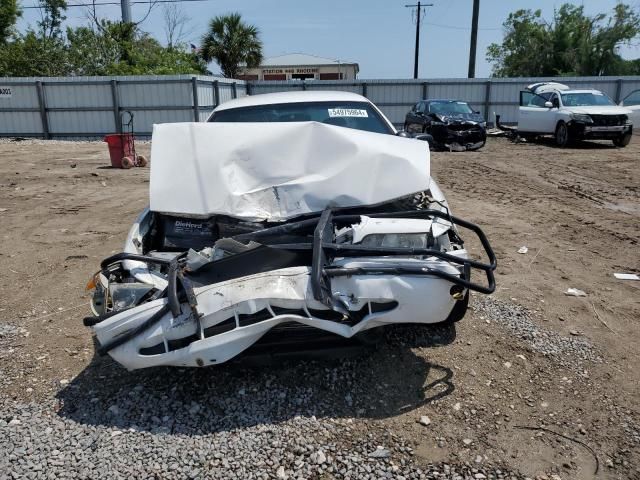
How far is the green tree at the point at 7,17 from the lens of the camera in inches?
1183

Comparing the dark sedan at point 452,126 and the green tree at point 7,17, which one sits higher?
the green tree at point 7,17

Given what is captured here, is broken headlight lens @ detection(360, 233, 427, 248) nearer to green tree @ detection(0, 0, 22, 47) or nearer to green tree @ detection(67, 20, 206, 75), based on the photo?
green tree @ detection(67, 20, 206, 75)

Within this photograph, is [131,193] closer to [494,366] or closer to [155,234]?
[155,234]

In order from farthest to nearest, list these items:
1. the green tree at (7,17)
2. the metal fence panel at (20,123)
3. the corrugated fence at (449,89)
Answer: the green tree at (7,17) < the corrugated fence at (449,89) < the metal fence panel at (20,123)

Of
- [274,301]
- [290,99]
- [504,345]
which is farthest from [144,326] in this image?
[290,99]

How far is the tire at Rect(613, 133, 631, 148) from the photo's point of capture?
1499 centimetres

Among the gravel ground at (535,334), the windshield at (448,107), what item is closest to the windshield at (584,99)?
the windshield at (448,107)

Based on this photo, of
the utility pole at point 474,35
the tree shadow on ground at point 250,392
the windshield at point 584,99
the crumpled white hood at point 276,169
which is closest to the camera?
the tree shadow on ground at point 250,392

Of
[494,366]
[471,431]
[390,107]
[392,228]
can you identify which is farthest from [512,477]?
[390,107]

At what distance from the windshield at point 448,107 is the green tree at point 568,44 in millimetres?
27269

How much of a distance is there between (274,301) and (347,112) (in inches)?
115

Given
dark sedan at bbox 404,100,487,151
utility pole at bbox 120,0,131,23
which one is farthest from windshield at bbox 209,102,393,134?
utility pole at bbox 120,0,131,23

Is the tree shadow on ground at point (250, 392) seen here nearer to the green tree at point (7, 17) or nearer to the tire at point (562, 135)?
the tire at point (562, 135)

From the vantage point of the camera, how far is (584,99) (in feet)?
52.0
